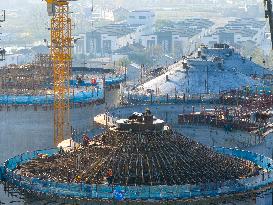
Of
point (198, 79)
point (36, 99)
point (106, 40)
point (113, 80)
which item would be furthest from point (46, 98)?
point (106, 40)

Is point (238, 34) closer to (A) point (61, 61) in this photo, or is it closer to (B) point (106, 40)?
(B) point (106, 40)

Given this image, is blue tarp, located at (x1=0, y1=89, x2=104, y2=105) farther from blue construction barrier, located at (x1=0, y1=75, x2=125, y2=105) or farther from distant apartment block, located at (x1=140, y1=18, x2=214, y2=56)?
distant apartment block, located at (x1=140, y1=18, x2=214, y2=56)

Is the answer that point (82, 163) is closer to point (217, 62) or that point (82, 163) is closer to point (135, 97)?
point (135, 97)

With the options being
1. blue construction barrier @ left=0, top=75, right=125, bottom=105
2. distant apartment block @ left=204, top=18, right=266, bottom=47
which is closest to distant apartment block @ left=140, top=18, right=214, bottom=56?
distant apartment block @ left=204, top=18, right=266, bottom=47

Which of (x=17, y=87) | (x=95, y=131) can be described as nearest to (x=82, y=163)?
(x=95, y=131)

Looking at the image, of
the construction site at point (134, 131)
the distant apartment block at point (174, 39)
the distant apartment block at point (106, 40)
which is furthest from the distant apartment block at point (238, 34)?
the construction site at point (134, 131)

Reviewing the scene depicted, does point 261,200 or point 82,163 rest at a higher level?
point 82,163
